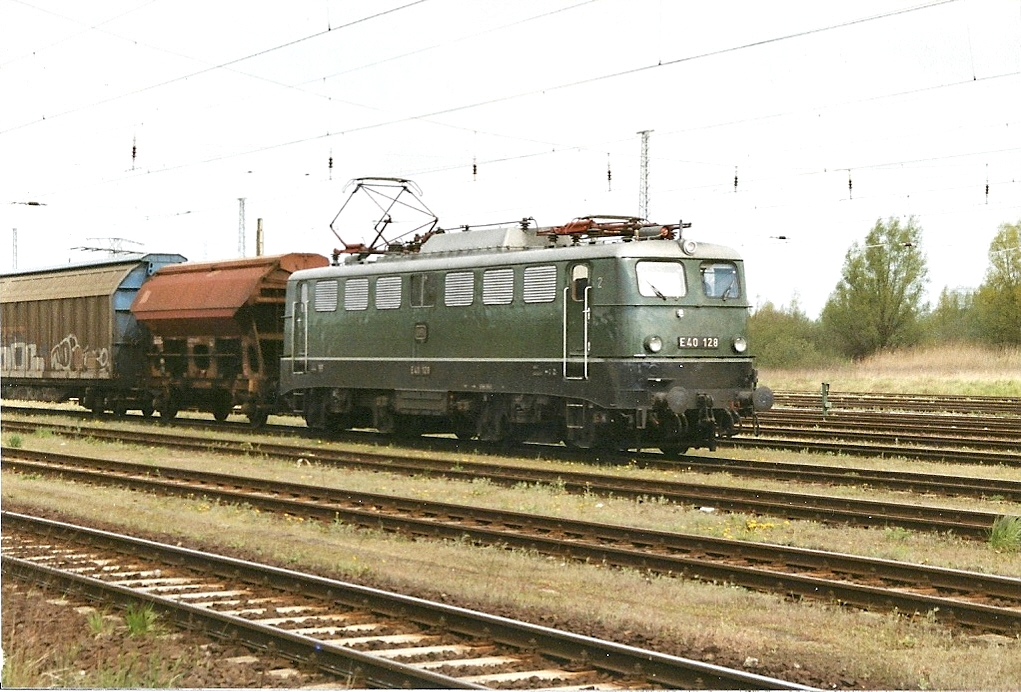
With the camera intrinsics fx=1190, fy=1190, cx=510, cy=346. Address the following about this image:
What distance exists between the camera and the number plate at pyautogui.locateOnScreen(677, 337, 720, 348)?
1891 cm

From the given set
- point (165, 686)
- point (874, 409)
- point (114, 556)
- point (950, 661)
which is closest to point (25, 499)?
point (114, 556)

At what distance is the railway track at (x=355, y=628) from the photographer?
710 cm

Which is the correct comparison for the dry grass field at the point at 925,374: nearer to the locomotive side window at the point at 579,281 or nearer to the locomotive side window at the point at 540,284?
the locomotive side window at the point at 540,284

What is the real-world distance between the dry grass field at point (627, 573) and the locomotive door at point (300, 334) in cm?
495

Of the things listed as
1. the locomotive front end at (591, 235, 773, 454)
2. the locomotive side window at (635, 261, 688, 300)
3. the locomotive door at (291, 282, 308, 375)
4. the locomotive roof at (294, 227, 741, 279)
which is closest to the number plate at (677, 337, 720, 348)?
the locomotive front end at (591, 235, 773, 454)

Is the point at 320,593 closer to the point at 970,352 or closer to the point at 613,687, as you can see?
the point at 613,687

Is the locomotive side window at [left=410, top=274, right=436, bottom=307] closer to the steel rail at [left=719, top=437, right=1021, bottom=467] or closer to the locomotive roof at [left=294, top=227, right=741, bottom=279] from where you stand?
the locomotive roof at [left=294, top=227, right=741, bottom=279]

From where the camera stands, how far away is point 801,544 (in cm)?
1194

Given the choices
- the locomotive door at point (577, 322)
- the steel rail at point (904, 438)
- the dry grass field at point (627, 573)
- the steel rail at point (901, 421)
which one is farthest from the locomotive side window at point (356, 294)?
the steel rail at point (901, 421)

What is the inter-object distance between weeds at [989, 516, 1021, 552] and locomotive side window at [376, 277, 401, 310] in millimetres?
12753

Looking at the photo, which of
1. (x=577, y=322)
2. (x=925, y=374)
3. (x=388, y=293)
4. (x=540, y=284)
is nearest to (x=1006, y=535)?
(x=577, y=322)

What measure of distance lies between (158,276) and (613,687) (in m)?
25.4

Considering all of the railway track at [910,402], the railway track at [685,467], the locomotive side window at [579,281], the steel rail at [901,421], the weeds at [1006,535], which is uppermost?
the locomotive side window at [579,281]

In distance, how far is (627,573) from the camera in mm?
10516
